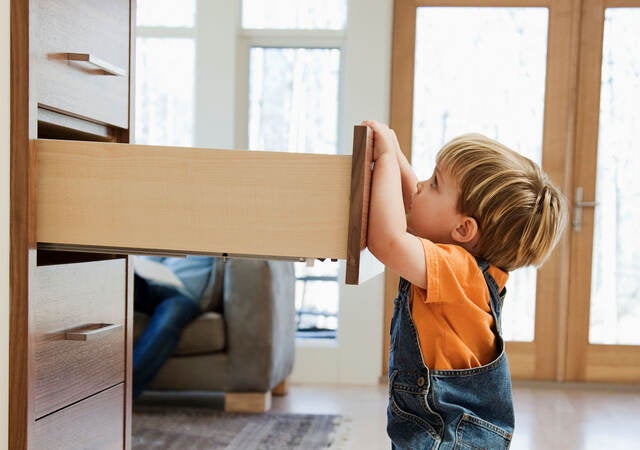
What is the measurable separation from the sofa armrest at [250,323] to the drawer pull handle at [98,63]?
5.51 feet

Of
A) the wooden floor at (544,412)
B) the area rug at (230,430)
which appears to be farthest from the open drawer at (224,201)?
the wooden floor at (544,412)

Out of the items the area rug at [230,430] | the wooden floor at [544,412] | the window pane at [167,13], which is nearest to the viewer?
the area rug at [230,430]

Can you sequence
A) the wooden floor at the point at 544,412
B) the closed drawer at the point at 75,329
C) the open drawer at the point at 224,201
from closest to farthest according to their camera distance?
the open drawer at the point at 224,201
the closed drawer at the point at 75,329
the wooden floor at the point at 544,412

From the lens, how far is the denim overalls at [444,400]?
1.20 meters

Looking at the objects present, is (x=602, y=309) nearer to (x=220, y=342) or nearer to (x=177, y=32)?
(x=220, y=342)

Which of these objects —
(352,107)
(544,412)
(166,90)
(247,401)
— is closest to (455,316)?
(247,401)

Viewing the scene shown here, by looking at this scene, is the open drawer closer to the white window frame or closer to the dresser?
the dresser

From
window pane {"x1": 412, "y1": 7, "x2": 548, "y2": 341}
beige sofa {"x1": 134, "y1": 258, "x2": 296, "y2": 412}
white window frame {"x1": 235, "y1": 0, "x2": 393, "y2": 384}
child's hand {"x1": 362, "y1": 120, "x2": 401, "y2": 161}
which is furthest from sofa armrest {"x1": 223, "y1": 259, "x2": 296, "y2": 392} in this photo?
child's hand {"x1": 362, "y1": 120, "x2": 401, "y2": 161}

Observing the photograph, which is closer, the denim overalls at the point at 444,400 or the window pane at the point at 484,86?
the denim overalls at the point at 444,400

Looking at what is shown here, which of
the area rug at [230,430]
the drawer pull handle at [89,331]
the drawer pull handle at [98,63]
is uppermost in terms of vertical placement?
the drawer pull handle at [98,63]

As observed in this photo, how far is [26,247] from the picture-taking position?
105 centimetres

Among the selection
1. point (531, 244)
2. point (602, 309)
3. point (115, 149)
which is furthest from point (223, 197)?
point (602, 309)

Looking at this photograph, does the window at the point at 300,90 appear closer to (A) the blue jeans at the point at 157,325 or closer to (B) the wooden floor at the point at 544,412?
(B) the wooden floor at the point at 544,412

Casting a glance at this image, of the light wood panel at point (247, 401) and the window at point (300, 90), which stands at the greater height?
the window at point (300, 90)
